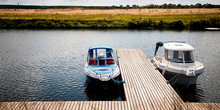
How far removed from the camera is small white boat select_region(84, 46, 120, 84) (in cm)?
1396

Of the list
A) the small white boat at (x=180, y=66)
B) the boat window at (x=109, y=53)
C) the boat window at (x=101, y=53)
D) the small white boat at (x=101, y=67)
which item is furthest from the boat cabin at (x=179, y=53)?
the boat window at (x=101, y=53)

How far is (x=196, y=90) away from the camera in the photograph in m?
14.8

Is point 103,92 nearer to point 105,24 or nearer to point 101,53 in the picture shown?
point 101,53

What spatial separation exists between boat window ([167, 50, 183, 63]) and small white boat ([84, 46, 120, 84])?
5532 mm

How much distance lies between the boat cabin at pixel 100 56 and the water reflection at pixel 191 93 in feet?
22.9

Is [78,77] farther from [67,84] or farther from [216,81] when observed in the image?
[216,81]

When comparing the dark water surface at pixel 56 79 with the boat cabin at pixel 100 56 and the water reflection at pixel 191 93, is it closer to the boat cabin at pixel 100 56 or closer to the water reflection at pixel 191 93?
the water reflection at pixel 191 93

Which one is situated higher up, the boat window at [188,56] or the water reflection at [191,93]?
the boat window at [188,56]

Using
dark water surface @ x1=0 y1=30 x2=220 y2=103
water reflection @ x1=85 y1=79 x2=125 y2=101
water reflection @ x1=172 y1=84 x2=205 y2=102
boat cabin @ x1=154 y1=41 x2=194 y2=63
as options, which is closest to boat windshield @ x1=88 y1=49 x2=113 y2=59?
dark water surface @ x1=0 y1=30 x2=220 y2=103

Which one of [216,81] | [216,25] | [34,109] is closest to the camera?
[34,109]

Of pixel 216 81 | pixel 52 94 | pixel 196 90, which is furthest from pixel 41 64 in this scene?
pixel 216 81

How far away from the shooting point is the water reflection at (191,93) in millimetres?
13484

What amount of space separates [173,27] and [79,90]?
56072mm

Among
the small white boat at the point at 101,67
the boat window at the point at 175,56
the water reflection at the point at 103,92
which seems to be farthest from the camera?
the boat window at the point at 175,56
